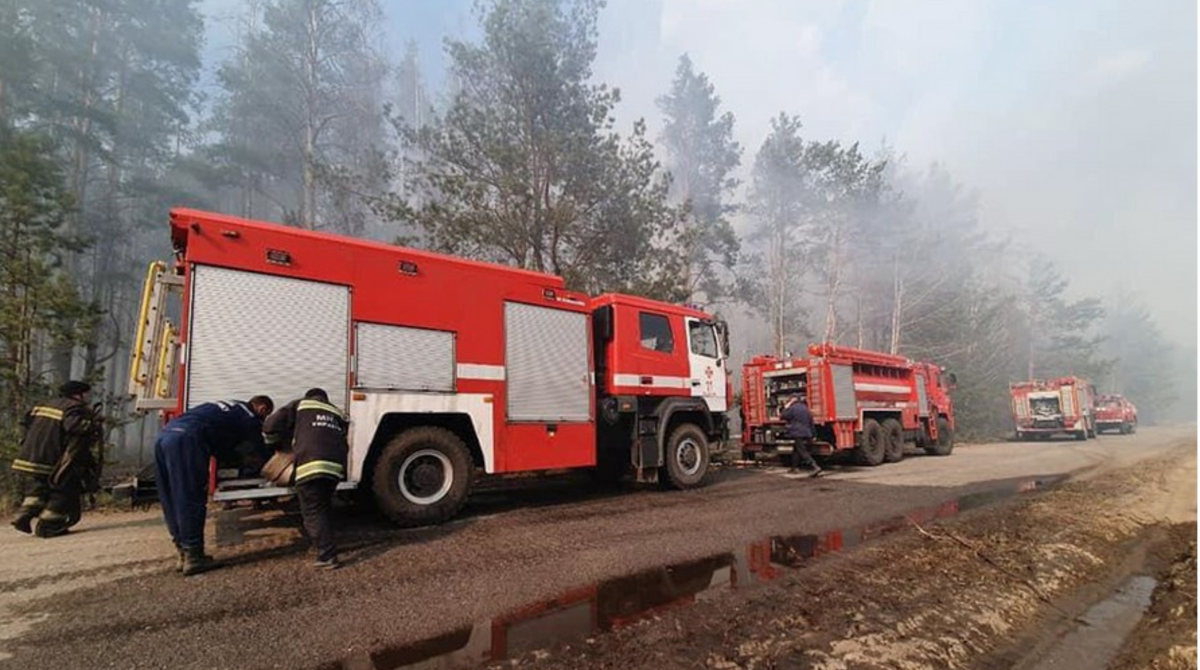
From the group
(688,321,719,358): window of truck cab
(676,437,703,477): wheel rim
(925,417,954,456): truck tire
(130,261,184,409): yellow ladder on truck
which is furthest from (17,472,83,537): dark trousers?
(925,417,954,456): truck tire

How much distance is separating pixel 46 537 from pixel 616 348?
653 cm

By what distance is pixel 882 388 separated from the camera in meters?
13.8

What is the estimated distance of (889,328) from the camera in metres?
27.3

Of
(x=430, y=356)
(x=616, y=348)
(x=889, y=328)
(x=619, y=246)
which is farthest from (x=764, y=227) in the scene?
(x=430, y=356)

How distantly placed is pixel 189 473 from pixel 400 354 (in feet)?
6.93

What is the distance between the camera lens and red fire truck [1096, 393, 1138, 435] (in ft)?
99.2

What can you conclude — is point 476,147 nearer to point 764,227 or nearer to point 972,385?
point 764,227

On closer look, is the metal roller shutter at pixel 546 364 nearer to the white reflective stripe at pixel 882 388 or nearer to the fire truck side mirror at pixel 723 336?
the fire truck side mirror at pixel 723 336

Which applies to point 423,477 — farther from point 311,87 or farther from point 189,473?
point 311,87

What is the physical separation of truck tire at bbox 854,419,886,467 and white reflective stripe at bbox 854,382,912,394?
0.76 meters

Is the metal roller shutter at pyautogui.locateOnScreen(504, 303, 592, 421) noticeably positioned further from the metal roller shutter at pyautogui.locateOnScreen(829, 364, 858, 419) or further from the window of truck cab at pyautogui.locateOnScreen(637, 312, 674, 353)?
the metal roller shutter at pyautogui.locateOnScreen(829, 364, 858, 419)

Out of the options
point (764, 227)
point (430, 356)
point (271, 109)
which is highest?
point (271, 109)

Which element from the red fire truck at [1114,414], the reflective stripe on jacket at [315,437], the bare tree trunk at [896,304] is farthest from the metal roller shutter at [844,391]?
the red fire truck at [1114,414]

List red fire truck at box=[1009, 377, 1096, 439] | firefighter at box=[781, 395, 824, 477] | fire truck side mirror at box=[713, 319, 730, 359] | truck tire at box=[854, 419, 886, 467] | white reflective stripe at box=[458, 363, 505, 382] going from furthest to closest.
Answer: red fire truck at box=[1009, 377, 1096, 439], truck tire at box=[854, 419, 886, 467], firefighter at box=[781, 395, 824, 477], fire truck side mirror at box=[713, 319, 730, 359], white reflective stripe at box=[458, 363, 505, 382]
